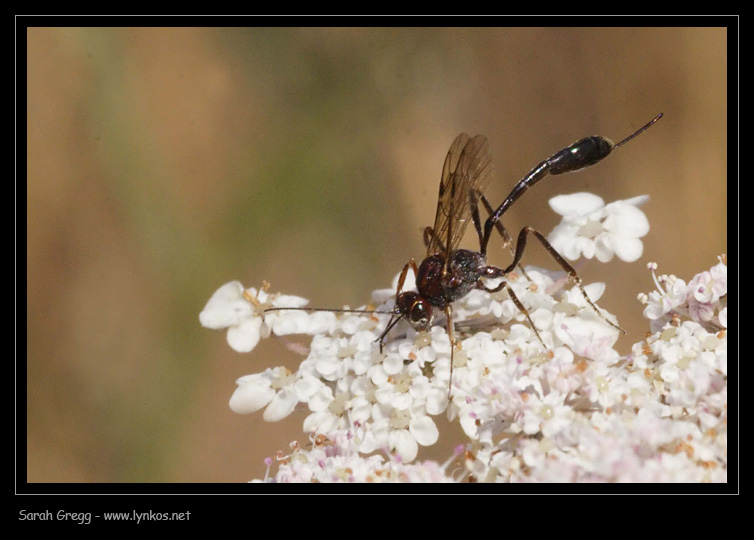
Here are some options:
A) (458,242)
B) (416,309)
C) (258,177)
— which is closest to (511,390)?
(416,309)

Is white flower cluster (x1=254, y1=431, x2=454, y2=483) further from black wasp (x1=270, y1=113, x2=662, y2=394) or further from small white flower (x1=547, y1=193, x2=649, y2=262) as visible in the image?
small white flower (x1=547, y1=193, x2=649, y2=262)

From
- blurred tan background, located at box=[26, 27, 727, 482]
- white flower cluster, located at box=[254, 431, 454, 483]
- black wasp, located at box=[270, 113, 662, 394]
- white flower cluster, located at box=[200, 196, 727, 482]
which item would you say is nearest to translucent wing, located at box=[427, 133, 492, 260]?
black wasp, located at box=[270, 113, 662, 394]

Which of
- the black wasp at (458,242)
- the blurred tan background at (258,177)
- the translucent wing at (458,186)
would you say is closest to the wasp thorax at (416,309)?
the black wasp at (458,242)

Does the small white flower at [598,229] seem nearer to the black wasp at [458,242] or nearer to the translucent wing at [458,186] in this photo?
the black wasp at [458,242]

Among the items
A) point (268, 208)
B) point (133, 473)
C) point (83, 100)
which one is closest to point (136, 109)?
point (83, 100)

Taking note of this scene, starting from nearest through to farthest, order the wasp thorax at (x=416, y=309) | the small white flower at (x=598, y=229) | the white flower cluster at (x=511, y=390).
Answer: the white flower cluster at (x=511, y=390)
the wasp thorax at (x=416, y=309)
the small white flower at (x=598, y=229)

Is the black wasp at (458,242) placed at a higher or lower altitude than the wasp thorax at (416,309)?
higher
